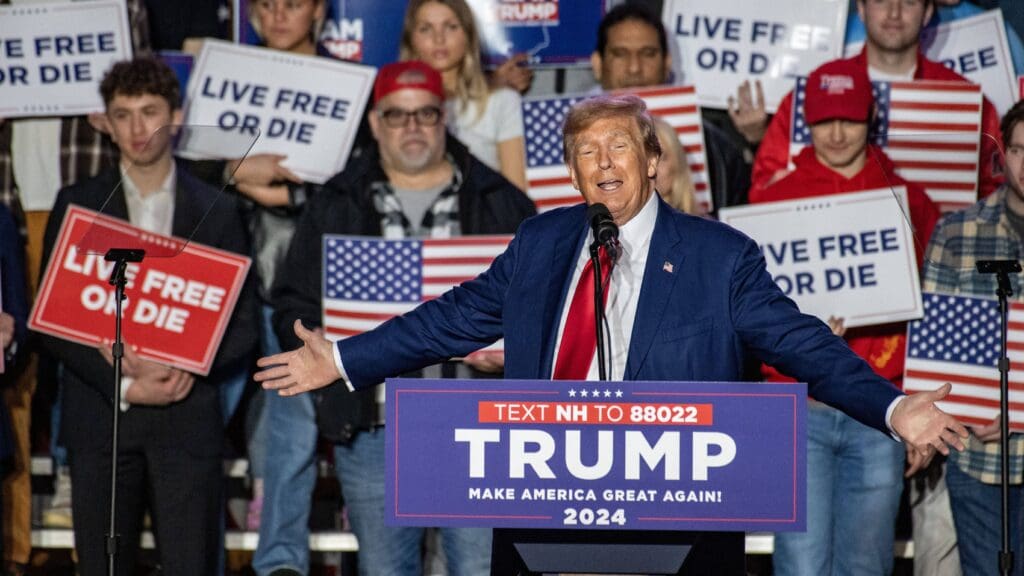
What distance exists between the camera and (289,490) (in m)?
5.81

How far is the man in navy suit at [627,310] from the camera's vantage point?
354cm

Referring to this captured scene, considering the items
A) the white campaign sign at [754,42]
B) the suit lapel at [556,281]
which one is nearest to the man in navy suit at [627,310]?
the suit lapel at [556,281]

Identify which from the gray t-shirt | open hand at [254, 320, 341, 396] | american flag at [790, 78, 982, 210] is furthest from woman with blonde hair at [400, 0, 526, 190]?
open hand at [254, 320, 341, 396]

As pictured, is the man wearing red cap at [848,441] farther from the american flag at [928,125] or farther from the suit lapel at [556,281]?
the suit lapel at [556,281]

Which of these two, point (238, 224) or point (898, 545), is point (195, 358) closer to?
point (238, 224)

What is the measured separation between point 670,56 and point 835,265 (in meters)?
1.36

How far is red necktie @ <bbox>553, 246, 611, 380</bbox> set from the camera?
3570mm

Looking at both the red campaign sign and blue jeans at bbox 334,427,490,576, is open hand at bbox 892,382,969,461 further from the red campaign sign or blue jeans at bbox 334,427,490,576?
the red campaign sign

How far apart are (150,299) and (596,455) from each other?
278 cm

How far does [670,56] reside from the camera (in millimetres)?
6547

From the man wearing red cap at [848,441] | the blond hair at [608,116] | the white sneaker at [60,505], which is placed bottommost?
the white sneaker at [60,505]

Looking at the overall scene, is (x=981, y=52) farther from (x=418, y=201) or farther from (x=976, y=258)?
(x=418, y=201)

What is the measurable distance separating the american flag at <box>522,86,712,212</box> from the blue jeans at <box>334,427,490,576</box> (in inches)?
47.6

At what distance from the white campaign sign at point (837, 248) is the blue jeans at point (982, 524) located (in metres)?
0.65
